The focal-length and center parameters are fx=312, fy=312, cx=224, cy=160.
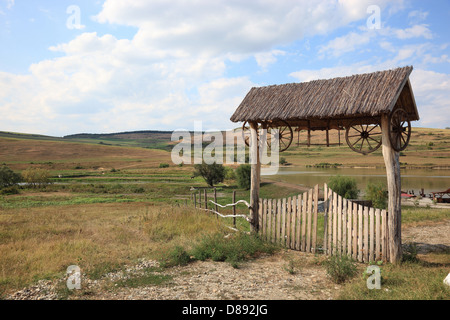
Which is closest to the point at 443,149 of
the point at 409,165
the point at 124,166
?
the point at 409,165

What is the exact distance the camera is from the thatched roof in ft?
24.9

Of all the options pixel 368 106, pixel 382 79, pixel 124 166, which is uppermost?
pixel 382 79

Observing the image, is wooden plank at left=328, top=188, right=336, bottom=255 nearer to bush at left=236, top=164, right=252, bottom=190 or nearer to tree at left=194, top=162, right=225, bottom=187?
bush at left=236, top=164, right=252, bottom=190

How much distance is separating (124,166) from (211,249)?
235ft

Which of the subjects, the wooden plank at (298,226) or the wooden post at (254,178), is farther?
the wooden post at (254,178)

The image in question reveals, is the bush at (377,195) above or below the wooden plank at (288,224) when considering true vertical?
below

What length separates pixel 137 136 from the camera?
566 feet

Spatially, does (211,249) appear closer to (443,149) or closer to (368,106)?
(368,106)

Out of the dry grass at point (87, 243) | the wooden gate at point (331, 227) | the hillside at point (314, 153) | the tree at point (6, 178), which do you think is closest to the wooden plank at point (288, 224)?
the wooden gate at point (331, 227)

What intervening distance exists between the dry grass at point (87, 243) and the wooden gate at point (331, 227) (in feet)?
8.15

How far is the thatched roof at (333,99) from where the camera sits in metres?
7.59

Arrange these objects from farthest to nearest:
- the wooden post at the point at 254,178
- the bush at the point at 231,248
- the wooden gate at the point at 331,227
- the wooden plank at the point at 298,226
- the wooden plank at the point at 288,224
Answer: the wooden post at the point at 254,178
the wooden plank at the point at 288,224
the wooden plank at the point at 298,226
the bush at the point at 231,248
the wooden gate at the point at 331,227

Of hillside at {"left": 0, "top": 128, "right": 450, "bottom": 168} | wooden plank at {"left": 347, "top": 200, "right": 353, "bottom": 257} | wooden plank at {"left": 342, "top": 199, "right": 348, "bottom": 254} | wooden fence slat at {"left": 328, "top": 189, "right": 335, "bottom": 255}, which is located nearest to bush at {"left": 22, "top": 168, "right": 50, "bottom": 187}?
hillside at {"left": 0, "top": 128, "right": 450, "bottom": 168}

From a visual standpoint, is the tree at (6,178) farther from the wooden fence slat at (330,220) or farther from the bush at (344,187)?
the wooden fence slat at (330,220)
